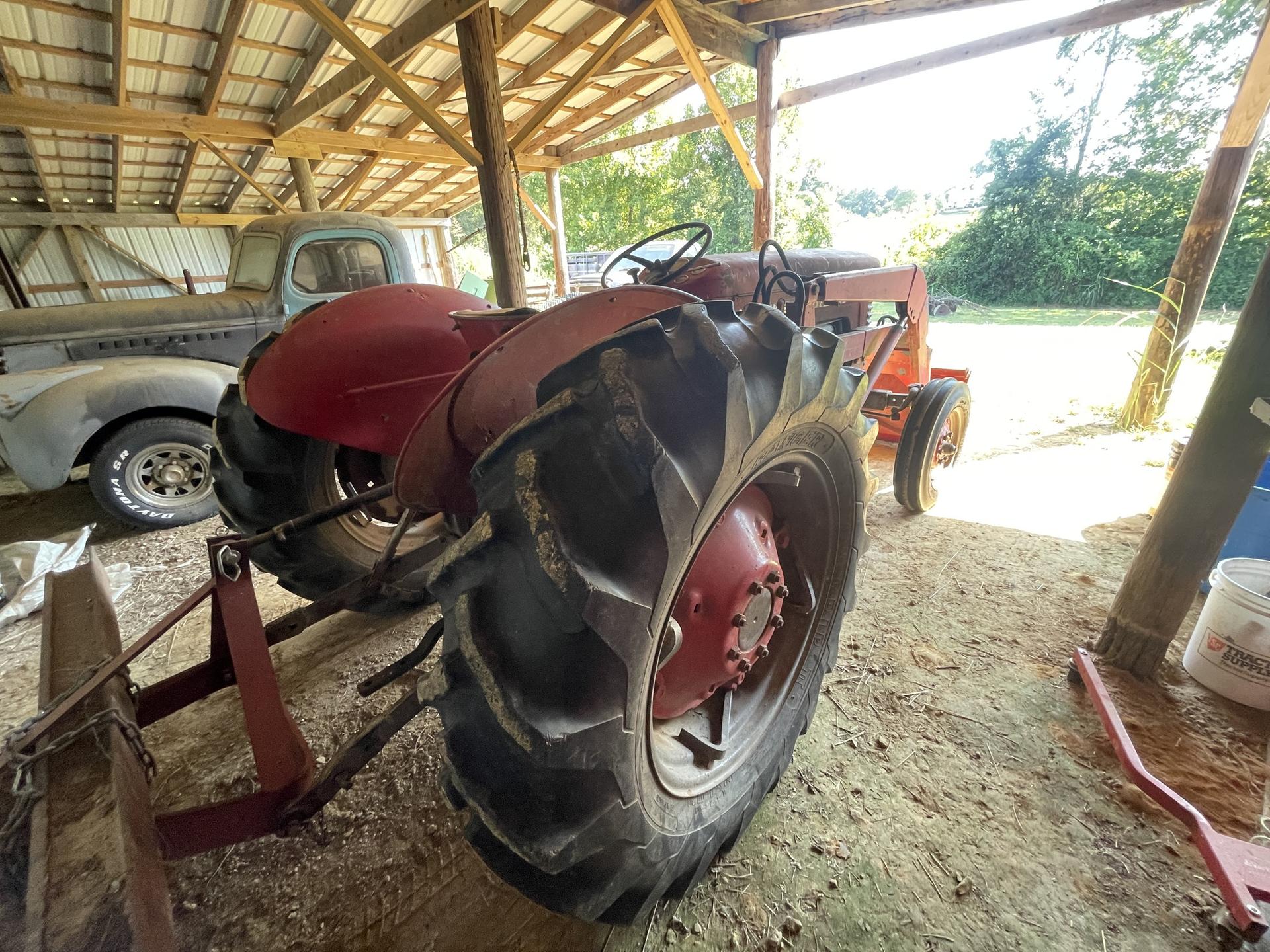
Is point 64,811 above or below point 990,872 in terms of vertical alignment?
above

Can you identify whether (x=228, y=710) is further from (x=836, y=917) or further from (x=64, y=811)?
(x=836, y=917)

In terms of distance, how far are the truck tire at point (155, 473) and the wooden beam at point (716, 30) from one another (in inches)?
187


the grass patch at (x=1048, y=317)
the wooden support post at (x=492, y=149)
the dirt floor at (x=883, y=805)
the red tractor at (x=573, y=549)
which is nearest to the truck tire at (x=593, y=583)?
the red tractor at (x=573, y=549)

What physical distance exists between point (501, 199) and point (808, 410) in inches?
161

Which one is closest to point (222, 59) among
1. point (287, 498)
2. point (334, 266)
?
point (334, 266)

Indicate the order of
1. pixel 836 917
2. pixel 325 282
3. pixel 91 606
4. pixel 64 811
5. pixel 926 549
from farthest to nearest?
pixel 325 282
pixel 926 549
pixel 91 606
pixel 836 917
pixel 64 811

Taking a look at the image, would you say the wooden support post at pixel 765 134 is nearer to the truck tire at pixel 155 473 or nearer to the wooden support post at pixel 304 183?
the truck tire at pixel 155 473

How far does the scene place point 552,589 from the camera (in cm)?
73

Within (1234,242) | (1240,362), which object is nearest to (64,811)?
(1240,362)

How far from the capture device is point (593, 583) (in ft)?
2.35

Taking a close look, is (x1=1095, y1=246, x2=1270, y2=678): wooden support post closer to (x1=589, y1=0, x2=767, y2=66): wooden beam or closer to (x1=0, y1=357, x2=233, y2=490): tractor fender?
(x1=0, y1=357, x2=233, y2=490): tractor fender

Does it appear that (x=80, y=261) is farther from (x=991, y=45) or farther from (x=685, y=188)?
(x=991, y=45)

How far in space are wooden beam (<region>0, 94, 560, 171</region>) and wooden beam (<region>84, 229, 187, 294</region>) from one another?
659cm

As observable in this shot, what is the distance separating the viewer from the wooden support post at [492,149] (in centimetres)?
395
